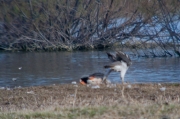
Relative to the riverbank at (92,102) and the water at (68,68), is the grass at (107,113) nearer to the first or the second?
the riverbank at (92,102)

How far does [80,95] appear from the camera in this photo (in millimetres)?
9367

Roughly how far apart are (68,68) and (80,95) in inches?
307

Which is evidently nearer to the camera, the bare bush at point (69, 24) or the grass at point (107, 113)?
the grass at point (107, 113)

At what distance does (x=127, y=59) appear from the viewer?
1145 centimetres

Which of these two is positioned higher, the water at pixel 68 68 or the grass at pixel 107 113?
the water at pixel 68 68

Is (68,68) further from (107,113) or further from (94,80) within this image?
(107,113)

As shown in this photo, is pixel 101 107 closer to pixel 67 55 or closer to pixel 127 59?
pixel 127 59

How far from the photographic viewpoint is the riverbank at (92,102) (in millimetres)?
6691

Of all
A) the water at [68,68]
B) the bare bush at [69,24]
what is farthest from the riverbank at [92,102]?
the bare bush at [69,24]

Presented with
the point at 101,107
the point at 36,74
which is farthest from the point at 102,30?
the point at 101,107

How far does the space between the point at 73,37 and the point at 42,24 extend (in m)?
1.75

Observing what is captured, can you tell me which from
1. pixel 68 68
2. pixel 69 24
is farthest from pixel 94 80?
pixel 69 24

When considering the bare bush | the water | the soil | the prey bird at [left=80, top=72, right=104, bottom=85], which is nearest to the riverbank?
the soil

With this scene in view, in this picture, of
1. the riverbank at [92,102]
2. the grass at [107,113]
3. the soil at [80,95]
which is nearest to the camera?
the grass at [107,113]
